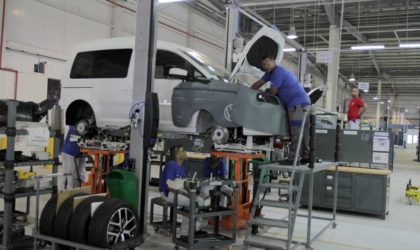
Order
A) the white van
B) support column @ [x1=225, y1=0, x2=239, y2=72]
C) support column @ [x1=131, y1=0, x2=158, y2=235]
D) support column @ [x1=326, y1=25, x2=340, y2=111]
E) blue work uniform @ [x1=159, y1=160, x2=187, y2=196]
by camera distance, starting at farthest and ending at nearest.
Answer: support column @ [x1=326, y1=25, x2=340, y2=111]
support column @ [x1=225, y1=0, x2=239, y2=72]
the white van
blue work uniform @ [x1=159, y1=160, x2=187, y2=196]
support column @ [x1=131, y1=0, x2=158, y2=235]

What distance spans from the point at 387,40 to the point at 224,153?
17.8 meters

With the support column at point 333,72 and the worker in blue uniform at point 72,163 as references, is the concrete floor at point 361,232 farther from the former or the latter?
the support column at point 333,72

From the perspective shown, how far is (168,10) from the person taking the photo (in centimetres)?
1549

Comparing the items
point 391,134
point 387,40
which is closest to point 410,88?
point 387,40

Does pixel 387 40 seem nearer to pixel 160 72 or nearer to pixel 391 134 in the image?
pixel 391 134

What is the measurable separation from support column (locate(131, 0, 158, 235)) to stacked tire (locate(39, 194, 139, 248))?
29.8 inches

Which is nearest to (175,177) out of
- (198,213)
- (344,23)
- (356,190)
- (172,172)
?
(172,172)

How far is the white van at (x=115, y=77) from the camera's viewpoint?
6312mm

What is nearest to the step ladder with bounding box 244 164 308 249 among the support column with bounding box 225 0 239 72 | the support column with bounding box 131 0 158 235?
the support column with bounding box 131 0 158 235

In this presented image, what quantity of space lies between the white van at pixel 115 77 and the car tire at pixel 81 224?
189cm

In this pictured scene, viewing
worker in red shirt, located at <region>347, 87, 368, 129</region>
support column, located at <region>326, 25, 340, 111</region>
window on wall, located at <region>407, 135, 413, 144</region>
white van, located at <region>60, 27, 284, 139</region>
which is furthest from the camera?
window on wall, located at <region>407, 135, 413, 144</region>

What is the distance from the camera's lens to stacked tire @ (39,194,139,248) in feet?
13.4

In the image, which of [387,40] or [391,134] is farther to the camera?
[387,40]

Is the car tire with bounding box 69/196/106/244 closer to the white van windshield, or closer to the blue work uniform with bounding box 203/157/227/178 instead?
the blue work uniform with bounding box 203/157/227/178
